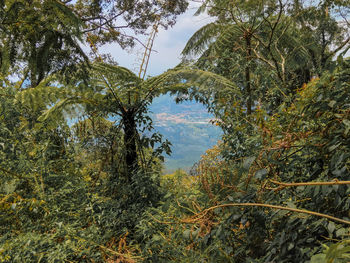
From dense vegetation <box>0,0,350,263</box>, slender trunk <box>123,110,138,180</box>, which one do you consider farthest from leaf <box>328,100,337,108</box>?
slender trunk <box>123,110,138,180</box>

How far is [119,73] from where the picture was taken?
269 cm

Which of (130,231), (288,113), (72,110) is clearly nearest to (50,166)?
(72,110)

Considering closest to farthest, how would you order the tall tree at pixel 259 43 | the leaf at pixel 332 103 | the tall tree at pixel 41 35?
the leaf at pixel 332 103, the tall tree at pixel 41 35, the tall tree at pixel 259 43

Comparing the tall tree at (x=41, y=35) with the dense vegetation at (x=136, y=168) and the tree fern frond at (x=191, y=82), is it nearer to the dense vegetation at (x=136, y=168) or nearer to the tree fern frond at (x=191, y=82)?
the dense vegetation at (x=136, y=168)

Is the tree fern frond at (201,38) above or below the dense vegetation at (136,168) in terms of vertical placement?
above

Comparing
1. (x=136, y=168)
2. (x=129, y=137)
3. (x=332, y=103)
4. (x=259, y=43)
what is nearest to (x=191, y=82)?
(x=129, y=137)

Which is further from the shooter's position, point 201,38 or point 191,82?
point 201,38

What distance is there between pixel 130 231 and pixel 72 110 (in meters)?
1.60

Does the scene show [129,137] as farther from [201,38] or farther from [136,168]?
[201,38]

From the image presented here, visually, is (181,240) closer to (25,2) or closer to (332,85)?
(332,85)

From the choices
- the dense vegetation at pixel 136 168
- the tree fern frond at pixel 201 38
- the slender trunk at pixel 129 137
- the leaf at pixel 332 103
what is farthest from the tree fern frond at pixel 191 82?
the tree fern frond at pixel 201 38

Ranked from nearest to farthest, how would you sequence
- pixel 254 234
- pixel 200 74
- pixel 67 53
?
pixel 254 234 → pixel 67 53 → pixel 200 74

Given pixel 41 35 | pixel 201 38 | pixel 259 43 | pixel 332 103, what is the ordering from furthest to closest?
pixel 201 38 < pixel 259 43 < pixel 41 35 < pixel 332 103

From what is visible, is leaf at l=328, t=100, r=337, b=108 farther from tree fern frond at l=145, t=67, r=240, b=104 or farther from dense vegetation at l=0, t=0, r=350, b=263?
tree fern frond at l=145, t=67, r=240, b=104
